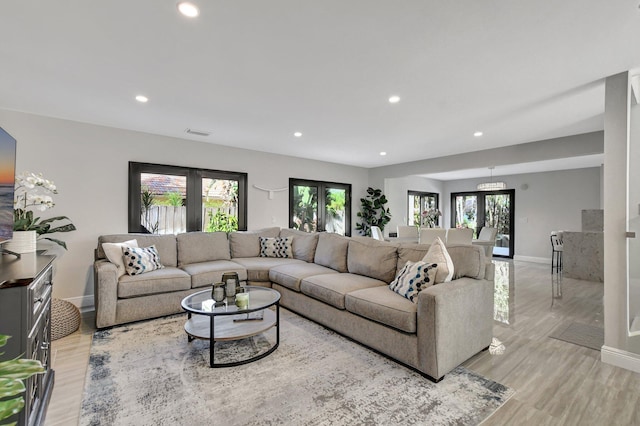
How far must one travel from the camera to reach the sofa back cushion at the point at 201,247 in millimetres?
4355

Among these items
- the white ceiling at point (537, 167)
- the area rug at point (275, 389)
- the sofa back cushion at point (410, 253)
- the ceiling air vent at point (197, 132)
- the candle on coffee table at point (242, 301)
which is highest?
the ceiling air vent at point (197, 132)

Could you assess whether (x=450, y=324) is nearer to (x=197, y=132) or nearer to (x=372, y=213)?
(x=197, y=132)

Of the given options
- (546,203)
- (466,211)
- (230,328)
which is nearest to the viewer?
(230,328)

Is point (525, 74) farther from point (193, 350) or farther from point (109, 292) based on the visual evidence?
point (109, 292)

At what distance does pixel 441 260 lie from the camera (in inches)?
103

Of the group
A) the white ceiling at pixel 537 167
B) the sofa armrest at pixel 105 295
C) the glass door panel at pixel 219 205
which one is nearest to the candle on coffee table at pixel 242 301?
the sofa armrest at pixel 105 295

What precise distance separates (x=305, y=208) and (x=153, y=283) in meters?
3.82

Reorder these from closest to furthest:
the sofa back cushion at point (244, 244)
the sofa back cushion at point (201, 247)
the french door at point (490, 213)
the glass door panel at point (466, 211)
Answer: the sofa back cushion at point (201, 247) < the sofa back cushion at point (244, 244) < the french door at point (490, 213) < the glass door panel at point (466, 211)

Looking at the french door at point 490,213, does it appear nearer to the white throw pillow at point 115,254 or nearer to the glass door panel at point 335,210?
the glass door panel at point 335,210

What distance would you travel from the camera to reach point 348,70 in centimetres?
262

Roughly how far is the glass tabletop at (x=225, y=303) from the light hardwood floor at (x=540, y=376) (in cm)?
90

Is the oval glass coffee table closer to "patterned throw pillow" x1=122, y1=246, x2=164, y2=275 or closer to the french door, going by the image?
"patterned throw pillow" x1=122, y1=246, x2=164, y2=275

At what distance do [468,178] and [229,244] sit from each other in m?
8.05

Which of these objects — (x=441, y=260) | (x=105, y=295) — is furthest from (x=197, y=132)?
(x=441, y=260)
